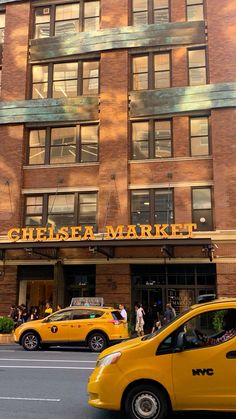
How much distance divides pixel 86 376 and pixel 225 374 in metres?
5.12

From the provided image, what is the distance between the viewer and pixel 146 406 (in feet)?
21.0

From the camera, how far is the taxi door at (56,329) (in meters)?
16.8

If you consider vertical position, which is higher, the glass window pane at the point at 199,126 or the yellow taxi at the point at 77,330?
the glass window pane at the point at 199,126

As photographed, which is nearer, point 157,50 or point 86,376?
point 86,376

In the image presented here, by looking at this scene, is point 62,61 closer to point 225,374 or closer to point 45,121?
point 45,121

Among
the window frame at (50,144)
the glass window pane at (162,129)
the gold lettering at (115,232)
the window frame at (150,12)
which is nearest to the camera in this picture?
the gold lettering at (115,232)

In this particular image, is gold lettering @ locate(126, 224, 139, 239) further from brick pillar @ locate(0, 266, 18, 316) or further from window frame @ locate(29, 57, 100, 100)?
window frame @ locate(29, 57, 100, 100)

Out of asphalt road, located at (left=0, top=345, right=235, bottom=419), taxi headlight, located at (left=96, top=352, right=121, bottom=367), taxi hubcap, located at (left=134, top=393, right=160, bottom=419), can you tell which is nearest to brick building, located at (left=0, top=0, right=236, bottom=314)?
asphalt road, located at (left=0, top=345, right=235, bottom=419)

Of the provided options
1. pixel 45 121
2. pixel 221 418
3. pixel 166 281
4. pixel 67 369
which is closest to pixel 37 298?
pixel 166 281

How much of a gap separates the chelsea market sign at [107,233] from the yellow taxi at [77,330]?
5.46m

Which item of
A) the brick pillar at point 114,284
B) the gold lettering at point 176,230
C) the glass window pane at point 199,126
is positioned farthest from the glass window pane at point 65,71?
the brick pillar at point 114,284

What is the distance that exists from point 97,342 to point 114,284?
634cm

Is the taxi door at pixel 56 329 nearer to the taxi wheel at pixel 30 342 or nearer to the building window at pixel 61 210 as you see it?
the taxi wheel at pixel 30 342

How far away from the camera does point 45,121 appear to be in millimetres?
25922
